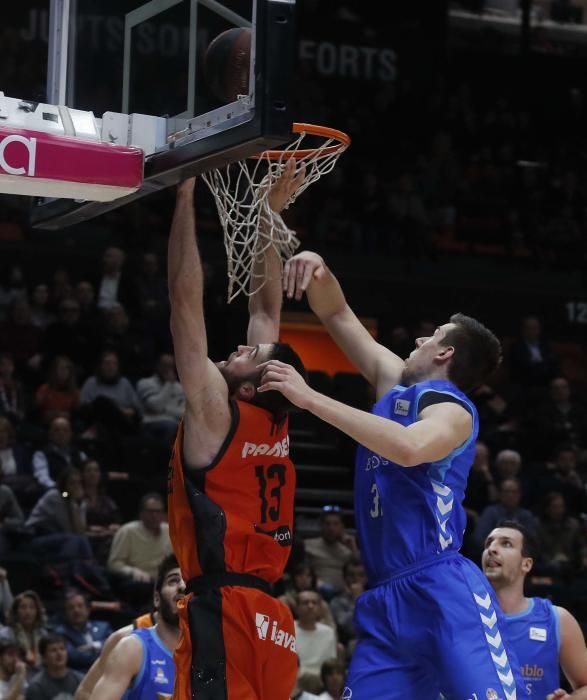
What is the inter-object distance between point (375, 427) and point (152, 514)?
617 centimetres

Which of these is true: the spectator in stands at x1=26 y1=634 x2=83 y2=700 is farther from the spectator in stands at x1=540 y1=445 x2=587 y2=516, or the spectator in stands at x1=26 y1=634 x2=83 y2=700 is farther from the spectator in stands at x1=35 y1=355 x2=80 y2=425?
the spectator in stands at x1=540 y1=445 x2=587 y2=516

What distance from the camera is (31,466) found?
1192 centimetres

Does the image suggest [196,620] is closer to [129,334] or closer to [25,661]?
[25,661]

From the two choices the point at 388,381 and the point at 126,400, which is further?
the point at 126,400

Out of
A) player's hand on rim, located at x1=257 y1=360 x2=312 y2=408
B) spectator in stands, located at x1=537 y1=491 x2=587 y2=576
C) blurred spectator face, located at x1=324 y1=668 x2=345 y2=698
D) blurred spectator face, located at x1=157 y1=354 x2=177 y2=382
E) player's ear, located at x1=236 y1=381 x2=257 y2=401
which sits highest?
player's hand on rim, located at x1=257 y1=360 x2=312 y2=408

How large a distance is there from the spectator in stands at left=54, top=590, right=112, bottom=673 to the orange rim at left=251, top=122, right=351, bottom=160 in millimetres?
4990

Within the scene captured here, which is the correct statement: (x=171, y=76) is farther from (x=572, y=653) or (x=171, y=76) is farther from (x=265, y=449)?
(x=572, y=653)

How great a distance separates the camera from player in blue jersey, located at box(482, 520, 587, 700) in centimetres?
718

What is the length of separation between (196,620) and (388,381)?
55.2 inches

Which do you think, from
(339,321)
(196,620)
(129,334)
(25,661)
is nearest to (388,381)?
(339,321)

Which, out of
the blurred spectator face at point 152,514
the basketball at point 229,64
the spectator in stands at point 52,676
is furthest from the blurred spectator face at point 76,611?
Answer: the basketball at point 229,64

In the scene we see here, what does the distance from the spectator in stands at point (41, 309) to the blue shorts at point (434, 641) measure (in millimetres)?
8539

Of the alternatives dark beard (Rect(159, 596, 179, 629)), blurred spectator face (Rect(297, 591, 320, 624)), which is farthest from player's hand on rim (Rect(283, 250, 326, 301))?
blurred spectator face (Rect(297, 591, 320, 624))

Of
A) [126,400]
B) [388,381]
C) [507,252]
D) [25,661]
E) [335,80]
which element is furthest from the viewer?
[335,80]
